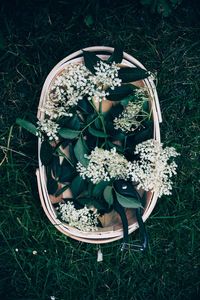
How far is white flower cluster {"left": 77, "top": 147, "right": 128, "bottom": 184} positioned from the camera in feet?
4.28

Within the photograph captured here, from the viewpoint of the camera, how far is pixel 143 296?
5.72 ft

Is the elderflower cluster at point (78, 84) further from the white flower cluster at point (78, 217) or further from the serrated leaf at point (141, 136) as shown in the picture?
the white flower cluster at point (78, 217)

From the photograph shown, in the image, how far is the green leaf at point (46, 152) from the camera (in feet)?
4.66

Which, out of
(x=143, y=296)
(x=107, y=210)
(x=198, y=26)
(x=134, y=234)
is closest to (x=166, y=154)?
(x=107, y=210)

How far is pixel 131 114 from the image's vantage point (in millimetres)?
1380

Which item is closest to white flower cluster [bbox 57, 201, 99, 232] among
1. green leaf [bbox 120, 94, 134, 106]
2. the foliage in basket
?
the foliage in basket

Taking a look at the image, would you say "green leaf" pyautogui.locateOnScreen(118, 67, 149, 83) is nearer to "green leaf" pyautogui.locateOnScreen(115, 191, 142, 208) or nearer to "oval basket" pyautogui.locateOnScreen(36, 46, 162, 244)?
"oval basket" pyautogui.locateOnScreen(36, 46, 162, 244)

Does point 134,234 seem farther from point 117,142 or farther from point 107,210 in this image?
point 117,142

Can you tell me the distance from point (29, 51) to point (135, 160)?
547mm

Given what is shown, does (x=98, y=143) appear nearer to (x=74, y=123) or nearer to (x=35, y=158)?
(x=74, y=123)

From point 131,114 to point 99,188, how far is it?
0.26 meters

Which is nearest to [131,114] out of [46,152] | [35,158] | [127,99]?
[127,99]

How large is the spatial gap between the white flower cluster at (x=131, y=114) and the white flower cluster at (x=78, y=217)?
0.90ft

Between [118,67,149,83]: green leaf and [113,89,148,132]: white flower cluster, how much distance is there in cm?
5
